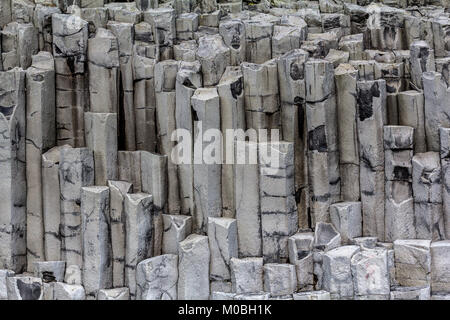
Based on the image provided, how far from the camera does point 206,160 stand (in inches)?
272

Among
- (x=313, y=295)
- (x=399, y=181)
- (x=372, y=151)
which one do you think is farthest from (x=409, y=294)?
(x=372, y=151)

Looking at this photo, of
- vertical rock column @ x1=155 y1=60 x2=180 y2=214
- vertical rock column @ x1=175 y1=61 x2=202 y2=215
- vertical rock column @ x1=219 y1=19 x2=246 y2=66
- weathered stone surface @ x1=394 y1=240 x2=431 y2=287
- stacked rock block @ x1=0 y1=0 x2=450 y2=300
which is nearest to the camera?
weathered stone surface @ x1=394 y1=240 x2=431 y2=287

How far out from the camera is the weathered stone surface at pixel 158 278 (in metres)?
6.75

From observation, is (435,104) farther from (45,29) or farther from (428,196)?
(45,29)

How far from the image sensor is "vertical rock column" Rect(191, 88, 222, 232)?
6.89 m

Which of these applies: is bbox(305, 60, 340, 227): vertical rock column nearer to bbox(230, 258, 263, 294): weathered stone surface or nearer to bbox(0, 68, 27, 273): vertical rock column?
bbox(230, 258, 263, 294): weathered stone surface

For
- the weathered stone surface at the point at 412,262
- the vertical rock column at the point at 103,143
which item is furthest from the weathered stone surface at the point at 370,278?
the vertical rock column at the point at 103,143

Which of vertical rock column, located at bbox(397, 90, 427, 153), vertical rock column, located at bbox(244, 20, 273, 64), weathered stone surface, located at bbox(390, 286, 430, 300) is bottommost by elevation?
weathered stone surface, located at bbox(390, 286, 430, 300)

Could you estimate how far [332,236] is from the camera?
6812 mm

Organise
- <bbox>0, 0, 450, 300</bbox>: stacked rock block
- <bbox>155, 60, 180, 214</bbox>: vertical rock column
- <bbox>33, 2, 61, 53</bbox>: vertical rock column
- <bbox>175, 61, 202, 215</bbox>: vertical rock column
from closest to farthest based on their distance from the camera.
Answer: <bbox>0, 0, 450, 300</bbox>: stacked rock block
<bbox>175, 61, 202, 215</bbox>: vertical rock column
<bbox>155, 60, 180, 214</bbox>: vertical rock column
<bbox>33, 2, 61, 53</bbox>: vertical rock column

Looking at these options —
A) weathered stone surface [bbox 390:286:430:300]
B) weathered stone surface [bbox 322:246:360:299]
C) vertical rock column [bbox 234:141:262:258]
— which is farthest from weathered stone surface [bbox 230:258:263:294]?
weathered stone surface [bbox 390:286:430:300]

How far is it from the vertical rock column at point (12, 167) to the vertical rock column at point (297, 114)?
95.6 inches

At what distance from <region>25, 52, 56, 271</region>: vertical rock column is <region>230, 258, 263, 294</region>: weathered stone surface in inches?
74.7

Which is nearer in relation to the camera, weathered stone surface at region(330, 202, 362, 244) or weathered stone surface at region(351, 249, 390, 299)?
weathered stone surface at region(351, 249, 390, 299)
